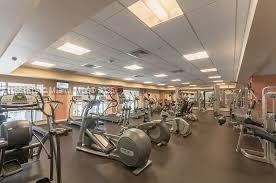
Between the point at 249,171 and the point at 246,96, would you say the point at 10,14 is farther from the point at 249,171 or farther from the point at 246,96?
the point at 246,96

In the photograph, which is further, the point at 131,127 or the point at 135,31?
the point at 131,127

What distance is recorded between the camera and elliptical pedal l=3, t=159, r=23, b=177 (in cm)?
207

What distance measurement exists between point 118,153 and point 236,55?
4.58 metres

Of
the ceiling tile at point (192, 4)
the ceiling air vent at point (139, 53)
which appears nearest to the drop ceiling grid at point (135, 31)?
the ceiling air vent at point (139, 53)

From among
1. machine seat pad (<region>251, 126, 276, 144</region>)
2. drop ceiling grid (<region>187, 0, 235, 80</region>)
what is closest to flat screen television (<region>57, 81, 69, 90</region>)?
drop ceiling grid (<region>187, 0, 235, 80</region>)

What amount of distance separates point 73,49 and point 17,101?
2422 millimetres

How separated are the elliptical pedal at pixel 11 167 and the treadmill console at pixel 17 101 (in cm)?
91

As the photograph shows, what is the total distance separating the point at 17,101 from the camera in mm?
2053

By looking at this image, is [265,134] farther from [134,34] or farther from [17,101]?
[17,101]

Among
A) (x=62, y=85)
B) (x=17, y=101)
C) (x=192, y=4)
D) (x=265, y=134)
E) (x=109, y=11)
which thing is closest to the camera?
(x=17, y=101)

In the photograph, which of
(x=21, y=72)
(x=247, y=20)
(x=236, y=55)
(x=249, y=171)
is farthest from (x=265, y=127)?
(x=21, y=72)

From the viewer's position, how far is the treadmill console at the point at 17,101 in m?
1.96

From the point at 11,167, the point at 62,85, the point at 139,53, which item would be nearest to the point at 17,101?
the point at 11,167

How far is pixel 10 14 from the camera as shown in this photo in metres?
2.01
